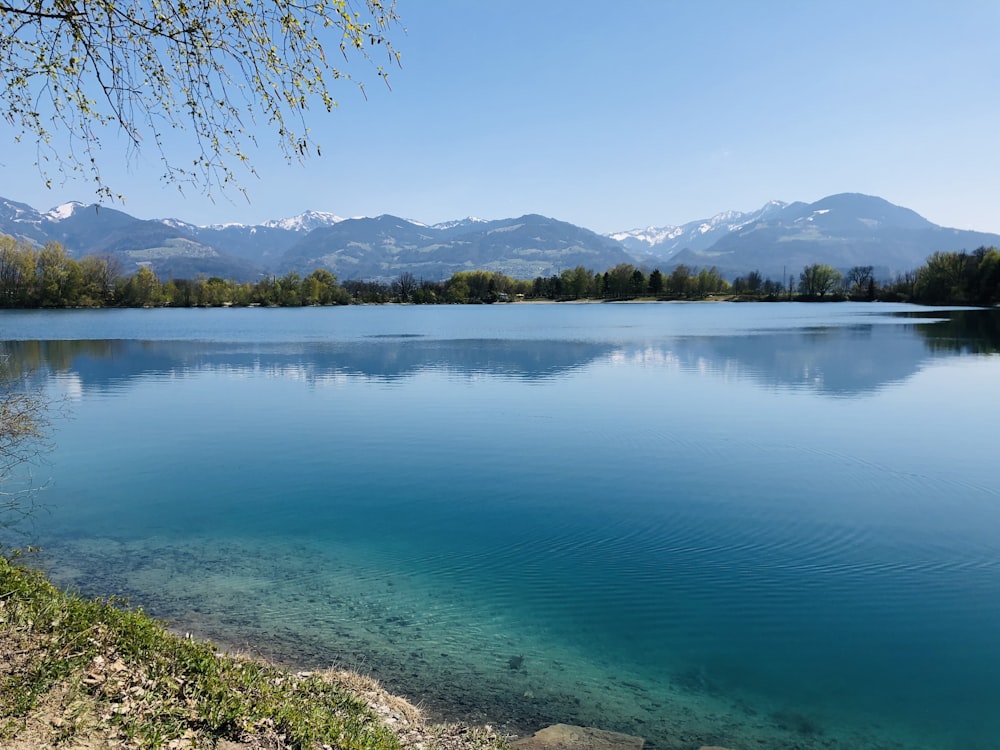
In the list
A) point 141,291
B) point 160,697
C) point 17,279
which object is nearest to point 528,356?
point 160,697

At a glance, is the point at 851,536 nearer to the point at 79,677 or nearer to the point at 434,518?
the point at 434,518

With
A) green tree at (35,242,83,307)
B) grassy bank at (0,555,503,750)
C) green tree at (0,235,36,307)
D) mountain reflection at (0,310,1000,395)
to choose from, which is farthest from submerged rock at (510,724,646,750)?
green tree at (0,235,36,307)

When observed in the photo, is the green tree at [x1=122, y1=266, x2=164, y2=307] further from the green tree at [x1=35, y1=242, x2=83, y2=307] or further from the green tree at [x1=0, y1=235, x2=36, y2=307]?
the green tree at [x1=0, y1=235, x2=36, y2=307]

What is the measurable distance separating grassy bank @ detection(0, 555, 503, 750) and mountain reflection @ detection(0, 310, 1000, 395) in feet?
113

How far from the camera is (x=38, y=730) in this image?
6.24 meters

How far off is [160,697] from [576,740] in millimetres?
4967

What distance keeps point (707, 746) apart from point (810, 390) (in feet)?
107

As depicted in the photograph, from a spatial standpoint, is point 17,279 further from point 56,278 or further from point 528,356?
point 528,356

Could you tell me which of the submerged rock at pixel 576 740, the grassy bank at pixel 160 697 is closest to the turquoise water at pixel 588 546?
the submerged rock at pixel 576 740

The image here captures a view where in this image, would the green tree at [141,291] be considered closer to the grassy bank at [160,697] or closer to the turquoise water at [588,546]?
the turquoise water at [588,546]

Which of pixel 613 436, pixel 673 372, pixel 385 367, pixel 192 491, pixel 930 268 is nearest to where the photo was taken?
pixel 192 491

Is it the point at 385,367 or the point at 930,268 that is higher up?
the point at 930,268

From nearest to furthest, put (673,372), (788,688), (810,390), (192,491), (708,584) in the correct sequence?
1. (788,688)
2. (708,584)
3. (192,491)
4. (810,390)
5. (673,372)

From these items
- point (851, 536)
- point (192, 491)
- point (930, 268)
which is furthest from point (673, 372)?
point (930, 268)
